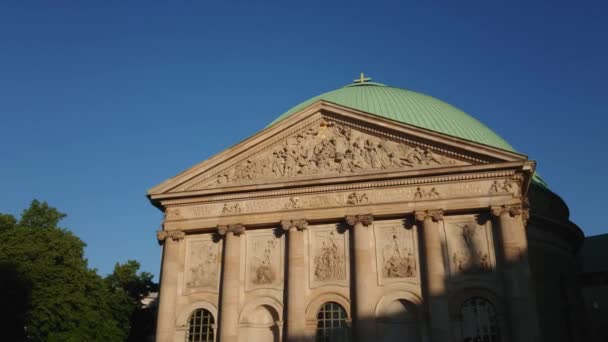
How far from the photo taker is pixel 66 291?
99.6 feet

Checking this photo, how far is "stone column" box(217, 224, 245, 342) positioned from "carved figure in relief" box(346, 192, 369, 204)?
5227mm

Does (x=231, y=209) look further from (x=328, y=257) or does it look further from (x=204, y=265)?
(x=328, y=257)

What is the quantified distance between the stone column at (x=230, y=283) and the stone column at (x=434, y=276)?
27.5 feet

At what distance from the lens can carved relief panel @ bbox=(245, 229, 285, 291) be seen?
85.7 ft

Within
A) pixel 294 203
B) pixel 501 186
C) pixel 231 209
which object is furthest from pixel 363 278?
pixel 231 209

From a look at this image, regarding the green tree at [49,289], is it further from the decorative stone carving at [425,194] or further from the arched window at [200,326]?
the decorative stone carving at [425,194]

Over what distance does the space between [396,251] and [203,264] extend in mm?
9217

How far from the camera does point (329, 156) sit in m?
26.8

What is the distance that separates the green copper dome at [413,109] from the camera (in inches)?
1240

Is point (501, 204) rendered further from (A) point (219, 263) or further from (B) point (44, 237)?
(B) point (44, 237)

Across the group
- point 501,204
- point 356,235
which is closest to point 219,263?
point 356,235

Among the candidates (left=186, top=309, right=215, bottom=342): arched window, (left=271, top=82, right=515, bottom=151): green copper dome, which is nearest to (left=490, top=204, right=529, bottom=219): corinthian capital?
(left=271, top=82, right=515, bottom=151): green copper dome

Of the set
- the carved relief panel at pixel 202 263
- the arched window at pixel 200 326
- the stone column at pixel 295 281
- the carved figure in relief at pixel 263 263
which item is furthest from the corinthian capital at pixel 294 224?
the arched window at pixel 200 326

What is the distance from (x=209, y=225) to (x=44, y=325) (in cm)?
1034
